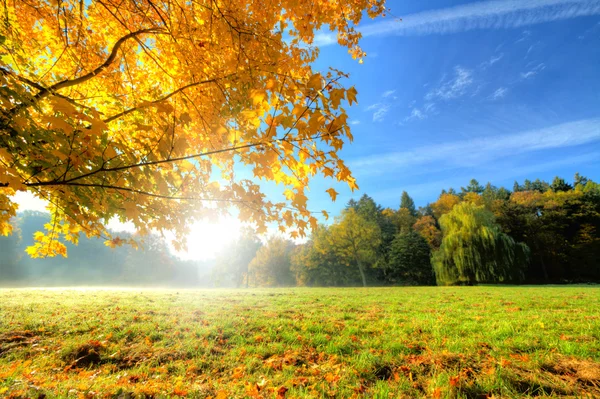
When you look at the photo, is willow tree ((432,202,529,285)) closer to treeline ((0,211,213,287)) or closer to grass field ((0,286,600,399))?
grass field ((0,286,600,399))

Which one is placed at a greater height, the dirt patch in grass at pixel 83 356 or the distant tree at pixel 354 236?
the distant tree at pixel 354 236

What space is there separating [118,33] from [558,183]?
204 feet

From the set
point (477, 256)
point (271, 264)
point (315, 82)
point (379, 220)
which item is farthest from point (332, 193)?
point (379, 220)

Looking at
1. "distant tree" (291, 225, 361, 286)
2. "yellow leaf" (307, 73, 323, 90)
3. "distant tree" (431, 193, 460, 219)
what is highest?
"distant tree" (431, 193, 460, 219)

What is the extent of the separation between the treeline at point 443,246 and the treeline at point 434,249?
0.34 feet

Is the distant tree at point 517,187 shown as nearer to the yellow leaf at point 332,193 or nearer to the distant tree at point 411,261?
the distant tree at point 411,261

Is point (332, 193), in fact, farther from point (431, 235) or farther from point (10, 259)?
point (10, 259)

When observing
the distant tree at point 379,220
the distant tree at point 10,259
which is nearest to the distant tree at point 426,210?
the distant tree at point 379,220

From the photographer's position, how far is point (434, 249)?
3472 centimetres

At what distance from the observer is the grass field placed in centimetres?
249

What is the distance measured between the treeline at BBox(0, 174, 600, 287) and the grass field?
19.2 meters

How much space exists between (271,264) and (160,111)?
119ft

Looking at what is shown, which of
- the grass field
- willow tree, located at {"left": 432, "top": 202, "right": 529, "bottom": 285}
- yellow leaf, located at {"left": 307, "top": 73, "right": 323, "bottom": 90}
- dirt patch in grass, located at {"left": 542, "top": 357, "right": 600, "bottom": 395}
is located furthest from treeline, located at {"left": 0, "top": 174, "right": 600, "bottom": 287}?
yellow leaf, located at {"left": 307, "top": 73, "right": 323, "bottom": 90}

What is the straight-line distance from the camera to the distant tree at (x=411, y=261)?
3338 centimetres
